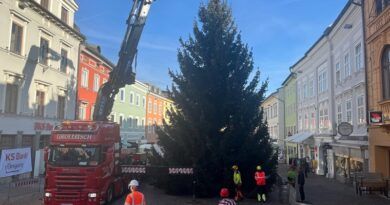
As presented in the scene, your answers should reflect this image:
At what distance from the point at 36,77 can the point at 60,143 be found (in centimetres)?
1258

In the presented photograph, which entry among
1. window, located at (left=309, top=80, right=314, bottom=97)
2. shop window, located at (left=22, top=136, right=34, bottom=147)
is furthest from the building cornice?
window, located at (left=309, top=80, right=314, bottom=97)

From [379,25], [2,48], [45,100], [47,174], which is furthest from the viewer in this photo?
[45,100]

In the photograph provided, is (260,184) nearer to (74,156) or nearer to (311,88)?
(74,156)

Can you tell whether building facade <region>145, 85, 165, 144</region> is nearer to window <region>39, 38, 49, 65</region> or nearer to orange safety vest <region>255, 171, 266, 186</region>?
window <region>39, 38, 49, 65</region>

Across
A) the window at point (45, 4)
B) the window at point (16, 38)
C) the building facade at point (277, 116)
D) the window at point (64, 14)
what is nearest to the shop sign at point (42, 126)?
the window at point (16, 38)

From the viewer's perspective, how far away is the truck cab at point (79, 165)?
15391mm

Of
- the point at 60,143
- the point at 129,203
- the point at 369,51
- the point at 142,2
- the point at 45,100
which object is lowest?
the point at 129,203

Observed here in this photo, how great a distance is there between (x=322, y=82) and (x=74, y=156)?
82.6ft

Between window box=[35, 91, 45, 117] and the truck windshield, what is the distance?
497 inches

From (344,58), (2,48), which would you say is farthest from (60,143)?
(344,58)

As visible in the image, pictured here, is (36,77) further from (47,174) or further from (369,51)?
(369,51)

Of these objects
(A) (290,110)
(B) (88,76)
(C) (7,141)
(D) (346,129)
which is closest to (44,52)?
(C) (7,141)

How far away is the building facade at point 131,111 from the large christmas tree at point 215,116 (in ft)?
75.2

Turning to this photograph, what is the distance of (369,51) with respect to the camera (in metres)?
21.2
